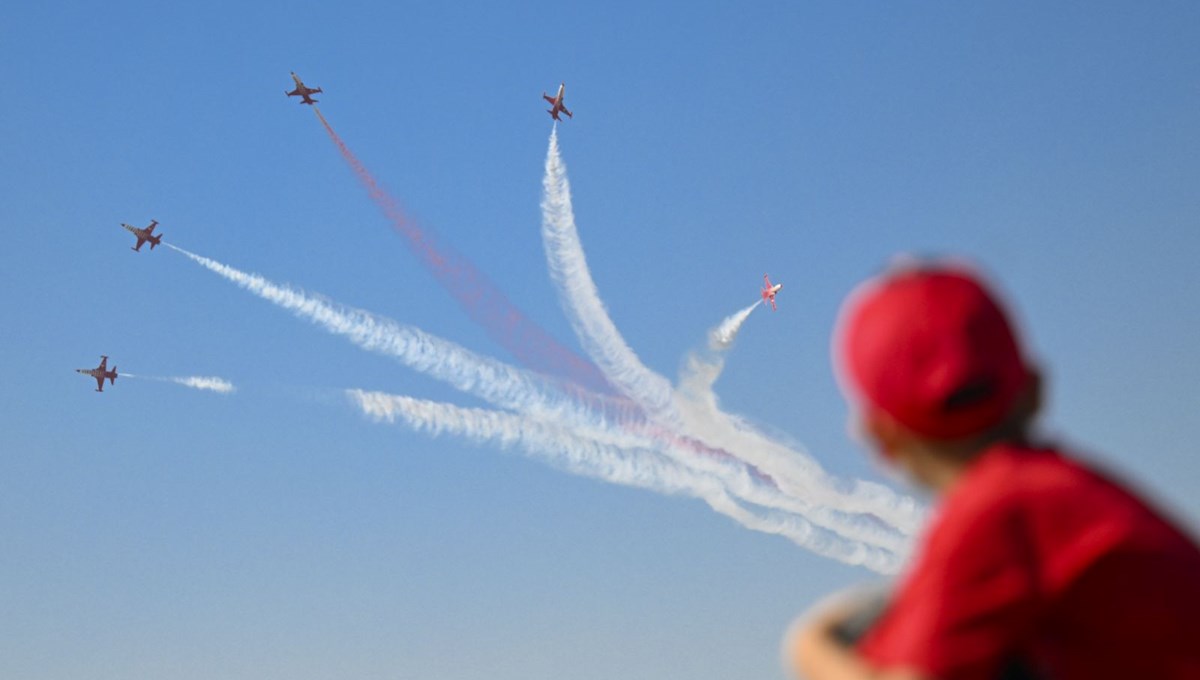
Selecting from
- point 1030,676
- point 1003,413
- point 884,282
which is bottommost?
point 1030,676

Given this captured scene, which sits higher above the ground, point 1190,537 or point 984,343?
point 984,343

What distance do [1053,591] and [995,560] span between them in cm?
15

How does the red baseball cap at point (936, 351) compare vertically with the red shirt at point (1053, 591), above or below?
above

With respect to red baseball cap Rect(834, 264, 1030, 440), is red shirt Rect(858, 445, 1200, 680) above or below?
below

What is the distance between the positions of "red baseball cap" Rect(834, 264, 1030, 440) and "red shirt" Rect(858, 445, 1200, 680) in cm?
26

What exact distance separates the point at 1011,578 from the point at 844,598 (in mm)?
485

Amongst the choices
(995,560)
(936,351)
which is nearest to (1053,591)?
(995,560)

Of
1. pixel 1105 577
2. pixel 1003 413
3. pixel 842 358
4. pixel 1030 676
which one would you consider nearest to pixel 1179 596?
pixel 1105 577

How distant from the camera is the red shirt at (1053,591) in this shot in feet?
9.66

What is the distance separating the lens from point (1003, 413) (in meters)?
3.26

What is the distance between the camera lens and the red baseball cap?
3.14 m

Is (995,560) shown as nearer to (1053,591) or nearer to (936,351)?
(1053,591)

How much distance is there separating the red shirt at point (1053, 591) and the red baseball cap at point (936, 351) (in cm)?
26

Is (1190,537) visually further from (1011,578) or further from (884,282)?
(884,282)
